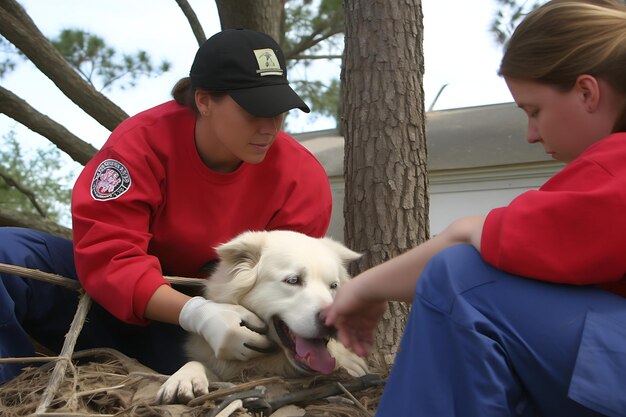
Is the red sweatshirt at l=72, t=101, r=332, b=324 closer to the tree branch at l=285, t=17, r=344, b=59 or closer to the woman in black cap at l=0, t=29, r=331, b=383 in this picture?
the woman in black cap at l=0, t=29, r=331, b=383

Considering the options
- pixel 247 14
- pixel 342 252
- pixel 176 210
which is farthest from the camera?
pixel 247 14

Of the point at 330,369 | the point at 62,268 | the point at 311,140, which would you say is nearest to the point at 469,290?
the point at 330,369

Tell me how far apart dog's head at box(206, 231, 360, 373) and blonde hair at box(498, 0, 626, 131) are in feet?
3.81

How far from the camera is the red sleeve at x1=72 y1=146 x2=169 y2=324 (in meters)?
2.70

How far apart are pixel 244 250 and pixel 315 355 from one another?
545 millimetres

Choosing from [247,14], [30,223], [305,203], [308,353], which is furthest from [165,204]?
[247,14]

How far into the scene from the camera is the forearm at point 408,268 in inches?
71.9

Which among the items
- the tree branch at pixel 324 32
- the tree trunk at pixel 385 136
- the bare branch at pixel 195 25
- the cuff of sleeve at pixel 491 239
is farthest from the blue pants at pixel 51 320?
the tree branch at pixel 324 32

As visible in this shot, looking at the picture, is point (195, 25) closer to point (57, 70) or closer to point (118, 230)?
point (57, 70)

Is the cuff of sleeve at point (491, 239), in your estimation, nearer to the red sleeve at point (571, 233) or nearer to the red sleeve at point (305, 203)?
the red sleeve at point (571, 233)

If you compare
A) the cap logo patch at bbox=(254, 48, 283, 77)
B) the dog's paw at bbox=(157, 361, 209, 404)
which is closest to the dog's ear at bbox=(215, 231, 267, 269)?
the dog's paw at bbox=(157, 361, 209, 404)

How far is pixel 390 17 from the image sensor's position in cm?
399

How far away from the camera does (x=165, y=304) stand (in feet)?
8.84

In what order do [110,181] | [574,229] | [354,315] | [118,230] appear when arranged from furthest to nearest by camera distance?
[110,181]
[118,230]
[354,315]
[574,229]
